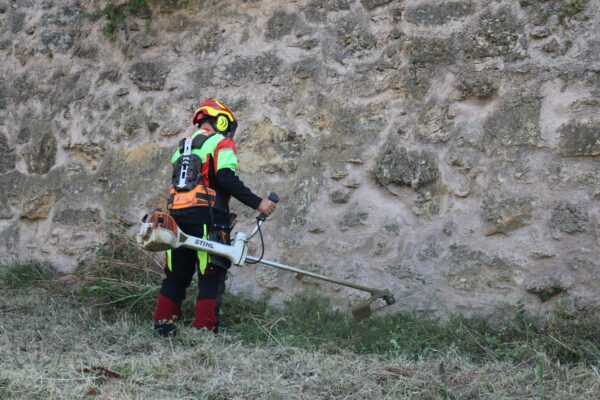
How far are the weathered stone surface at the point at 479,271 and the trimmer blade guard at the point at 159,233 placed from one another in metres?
1.56

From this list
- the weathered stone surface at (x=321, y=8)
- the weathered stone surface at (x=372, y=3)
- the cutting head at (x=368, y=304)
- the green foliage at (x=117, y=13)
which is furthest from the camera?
the green foliage at (x=117, y=13)

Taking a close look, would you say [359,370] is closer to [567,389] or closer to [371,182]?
[567,389]

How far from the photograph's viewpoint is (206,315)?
4512 millimetres

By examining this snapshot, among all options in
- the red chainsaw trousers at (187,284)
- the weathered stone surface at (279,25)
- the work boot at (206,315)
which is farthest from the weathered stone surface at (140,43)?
the work boot at (206,315)

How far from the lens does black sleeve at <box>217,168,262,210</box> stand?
4.49 metres

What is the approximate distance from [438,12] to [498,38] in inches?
16.7

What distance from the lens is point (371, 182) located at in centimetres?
501

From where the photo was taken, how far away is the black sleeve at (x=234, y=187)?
4.49m

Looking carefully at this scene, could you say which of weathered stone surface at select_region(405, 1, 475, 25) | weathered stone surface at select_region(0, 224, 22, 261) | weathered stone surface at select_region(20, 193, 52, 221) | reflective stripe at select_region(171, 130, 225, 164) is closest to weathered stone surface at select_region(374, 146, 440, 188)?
weathered stone surface at select_region(405, 1, 475, 25)

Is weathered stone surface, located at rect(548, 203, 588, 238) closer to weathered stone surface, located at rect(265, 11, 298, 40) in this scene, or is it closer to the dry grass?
the dry grass

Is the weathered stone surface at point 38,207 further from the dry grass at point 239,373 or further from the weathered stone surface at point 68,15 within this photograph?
the dry grass at point 239,373

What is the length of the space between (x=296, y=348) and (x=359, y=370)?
0.53m

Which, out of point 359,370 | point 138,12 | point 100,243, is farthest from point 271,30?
point 359,370

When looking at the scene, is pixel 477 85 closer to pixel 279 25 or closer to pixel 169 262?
pixel 279 25
